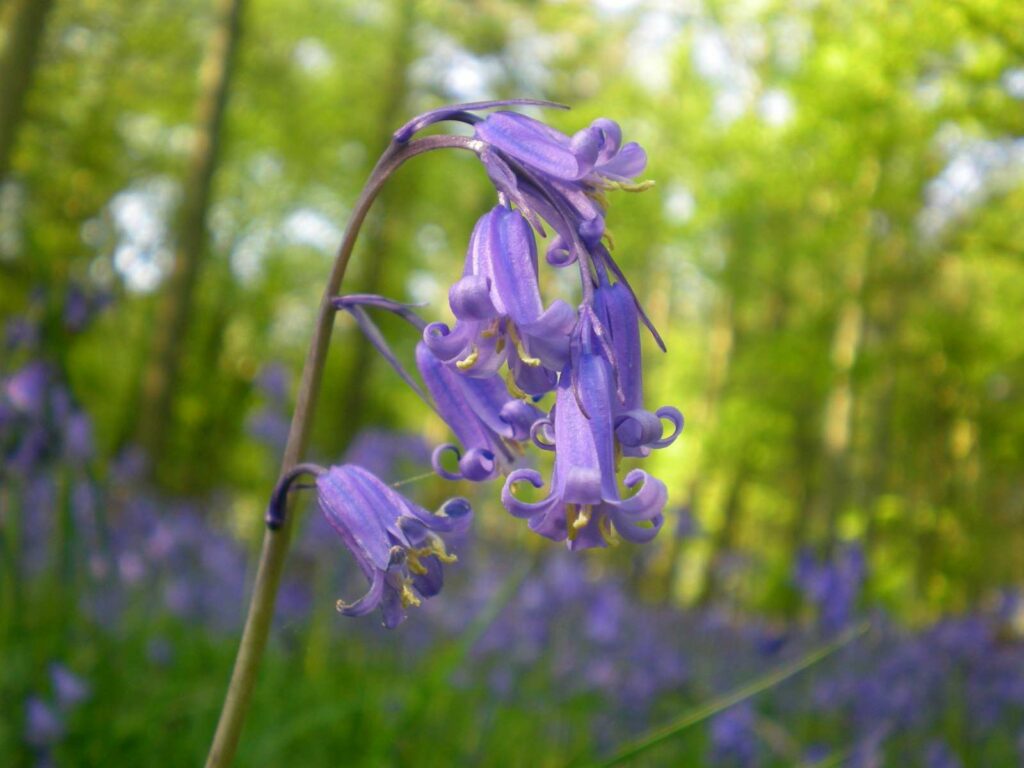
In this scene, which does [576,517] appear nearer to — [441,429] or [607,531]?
[607,531]

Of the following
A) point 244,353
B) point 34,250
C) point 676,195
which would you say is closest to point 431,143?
point 34,250

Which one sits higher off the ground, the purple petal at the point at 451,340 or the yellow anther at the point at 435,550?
the purple petal at the point at 451,340

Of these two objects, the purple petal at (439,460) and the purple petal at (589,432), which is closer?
the purple petal at (589,432)

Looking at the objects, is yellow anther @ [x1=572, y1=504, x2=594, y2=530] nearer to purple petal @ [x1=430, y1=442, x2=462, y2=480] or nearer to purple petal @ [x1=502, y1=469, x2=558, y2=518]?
purple petal @ [x1=502, y1=469, x2=558, y2=518]

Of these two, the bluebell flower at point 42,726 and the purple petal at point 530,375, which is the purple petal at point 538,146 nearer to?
the purple petal at point 530,375

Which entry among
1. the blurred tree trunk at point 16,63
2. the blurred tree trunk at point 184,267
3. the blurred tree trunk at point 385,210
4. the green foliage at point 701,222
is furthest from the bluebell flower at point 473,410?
the blurred tree trunk at point 385,210

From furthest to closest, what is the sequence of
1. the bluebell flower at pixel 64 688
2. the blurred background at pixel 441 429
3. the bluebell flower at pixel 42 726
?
the blurred background at pixel 441 429 → the bluebell flower at pixel 64 688 → the bluebell flower at pixel 42 726
